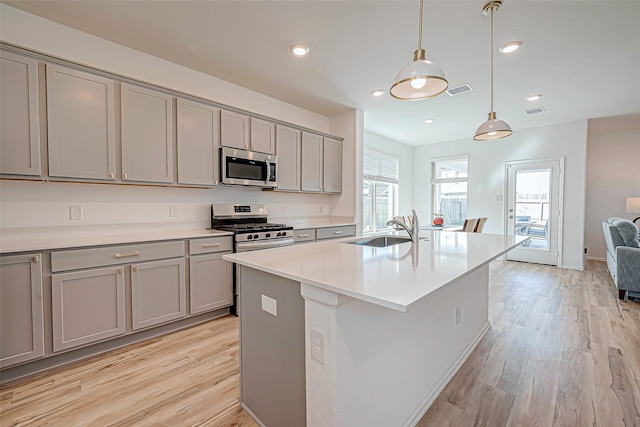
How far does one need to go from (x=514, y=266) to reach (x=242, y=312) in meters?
5.61

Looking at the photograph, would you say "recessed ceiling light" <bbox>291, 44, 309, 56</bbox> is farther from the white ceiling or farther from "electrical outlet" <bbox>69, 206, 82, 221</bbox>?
"electrical outlet" <bbox>69, 206, 82, 221</bbox>

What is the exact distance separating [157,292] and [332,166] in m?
3.00

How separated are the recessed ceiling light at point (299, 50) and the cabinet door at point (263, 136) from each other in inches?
38.8

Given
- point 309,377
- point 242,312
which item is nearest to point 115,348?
point 242,312

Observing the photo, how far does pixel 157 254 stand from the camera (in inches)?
98.7

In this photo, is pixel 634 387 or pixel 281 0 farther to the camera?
pixel 281 0

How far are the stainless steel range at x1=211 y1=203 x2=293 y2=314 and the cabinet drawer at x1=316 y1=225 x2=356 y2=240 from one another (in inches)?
22.7

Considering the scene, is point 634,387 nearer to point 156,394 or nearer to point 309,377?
point 309,377

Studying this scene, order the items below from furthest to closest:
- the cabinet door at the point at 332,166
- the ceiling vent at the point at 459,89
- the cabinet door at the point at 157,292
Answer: the cabinet door at the point at 332,166
the ceiling vent at the point at 459,89
the cabinet door at the point at 157,292

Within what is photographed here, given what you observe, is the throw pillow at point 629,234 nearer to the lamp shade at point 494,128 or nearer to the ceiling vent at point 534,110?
the ceiling vent at point 534,110

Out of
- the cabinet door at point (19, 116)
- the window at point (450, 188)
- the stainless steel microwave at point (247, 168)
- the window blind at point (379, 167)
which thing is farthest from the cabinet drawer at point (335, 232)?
the window at point (450, 188)

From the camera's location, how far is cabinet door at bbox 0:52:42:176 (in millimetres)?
1981

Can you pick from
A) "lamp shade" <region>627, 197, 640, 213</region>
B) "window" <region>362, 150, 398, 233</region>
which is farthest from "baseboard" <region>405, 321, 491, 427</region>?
"lamp shade" <region>627, 197, 640, 213</region>

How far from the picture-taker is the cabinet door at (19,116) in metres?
1.98
